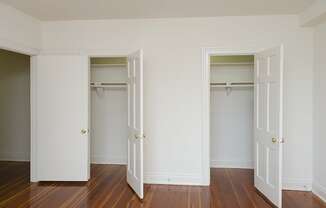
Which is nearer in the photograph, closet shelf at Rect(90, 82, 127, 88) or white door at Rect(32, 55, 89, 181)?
white door at Rect(32, 55, 89, 181)

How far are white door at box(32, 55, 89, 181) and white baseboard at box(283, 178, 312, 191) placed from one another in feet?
10.2

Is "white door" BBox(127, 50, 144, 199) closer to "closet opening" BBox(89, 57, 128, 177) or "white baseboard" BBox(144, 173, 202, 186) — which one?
"white baseboard" BBox(144, 173, 202, 186)

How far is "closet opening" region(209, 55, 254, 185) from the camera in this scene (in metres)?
5.20

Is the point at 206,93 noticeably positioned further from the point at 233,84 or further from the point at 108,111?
the point at 108,111

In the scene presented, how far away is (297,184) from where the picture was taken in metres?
4.09

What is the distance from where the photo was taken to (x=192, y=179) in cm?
432

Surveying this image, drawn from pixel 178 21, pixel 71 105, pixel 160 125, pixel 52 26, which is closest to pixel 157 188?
pixel 160 125

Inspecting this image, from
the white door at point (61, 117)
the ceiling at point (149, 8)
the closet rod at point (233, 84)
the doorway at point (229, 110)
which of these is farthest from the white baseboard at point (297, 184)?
the white door at point (61, 117)

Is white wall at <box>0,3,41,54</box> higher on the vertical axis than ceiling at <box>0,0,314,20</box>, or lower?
lower

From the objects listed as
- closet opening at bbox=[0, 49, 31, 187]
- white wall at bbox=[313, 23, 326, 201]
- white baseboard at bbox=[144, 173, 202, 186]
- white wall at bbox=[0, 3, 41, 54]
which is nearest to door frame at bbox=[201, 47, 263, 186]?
white baseboard at bbox=[144, 173, 202, 186]

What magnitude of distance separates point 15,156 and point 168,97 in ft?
12.3

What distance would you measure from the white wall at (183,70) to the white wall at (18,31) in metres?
0.22

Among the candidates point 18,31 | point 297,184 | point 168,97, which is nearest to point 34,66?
point 18,31

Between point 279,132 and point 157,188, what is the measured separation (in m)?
Answer: 1.96
